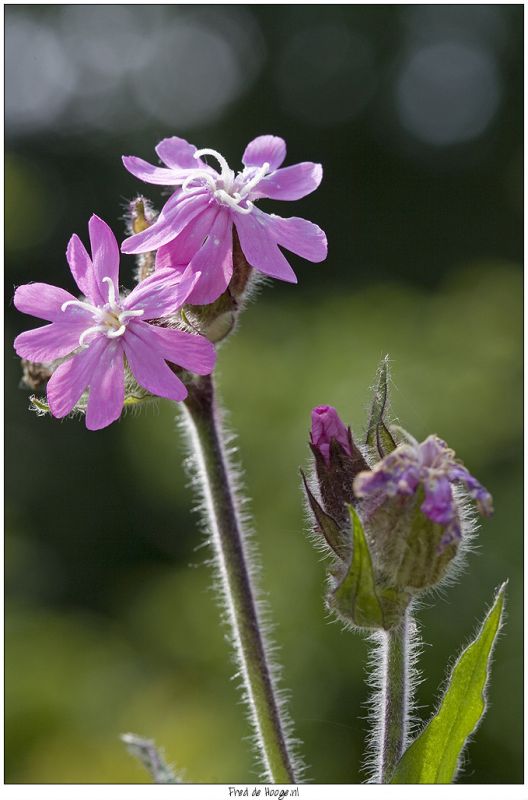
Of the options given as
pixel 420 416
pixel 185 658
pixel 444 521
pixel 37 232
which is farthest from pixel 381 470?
pixel 37 232

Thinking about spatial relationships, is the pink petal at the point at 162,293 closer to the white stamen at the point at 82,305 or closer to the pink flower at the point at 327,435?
the white stamen at the point at 82,305

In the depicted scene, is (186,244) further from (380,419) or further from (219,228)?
(380,419)

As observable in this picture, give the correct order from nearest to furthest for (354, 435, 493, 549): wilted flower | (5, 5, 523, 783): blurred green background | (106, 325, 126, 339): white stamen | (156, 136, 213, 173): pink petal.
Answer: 1. (354, 435, 493, 549): wilted flower
2. (106, 325, 126, 339): white stamen
3. (156, 136, 213, 173): pink petal
4. (5, 5, 523, 783): blurred green background

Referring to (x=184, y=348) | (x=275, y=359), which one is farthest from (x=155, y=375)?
(x=275, y=359)

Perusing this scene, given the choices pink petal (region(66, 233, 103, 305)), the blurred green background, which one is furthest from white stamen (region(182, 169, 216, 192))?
the blurred green background

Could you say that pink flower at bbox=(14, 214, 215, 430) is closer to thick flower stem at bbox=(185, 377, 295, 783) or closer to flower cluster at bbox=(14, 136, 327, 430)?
flower cluster at bbox=(14, 136, 327, 430)

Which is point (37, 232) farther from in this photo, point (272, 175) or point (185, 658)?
point (272, 175)
